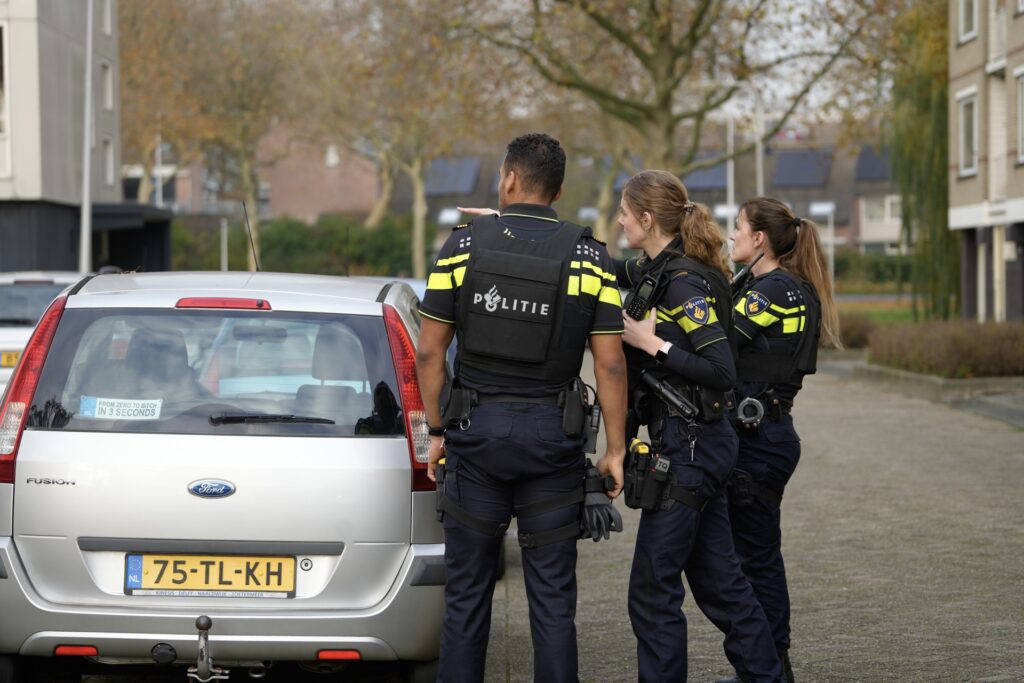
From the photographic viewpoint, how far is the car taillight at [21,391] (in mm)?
5000

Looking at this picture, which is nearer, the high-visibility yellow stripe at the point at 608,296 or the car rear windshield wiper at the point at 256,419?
the high-visibility yellow stripe at the point at 608,296

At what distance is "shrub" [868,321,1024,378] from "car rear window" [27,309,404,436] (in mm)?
17322

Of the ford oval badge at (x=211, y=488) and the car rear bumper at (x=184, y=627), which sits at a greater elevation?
the ford oval badge at (x=211, y=488)

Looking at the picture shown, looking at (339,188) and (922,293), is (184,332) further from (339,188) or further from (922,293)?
(339,188)

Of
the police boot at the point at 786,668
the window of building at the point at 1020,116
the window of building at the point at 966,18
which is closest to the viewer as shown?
the police boot at the point at 786,668

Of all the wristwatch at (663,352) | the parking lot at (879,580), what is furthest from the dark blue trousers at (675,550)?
the parking lot at (879,580)

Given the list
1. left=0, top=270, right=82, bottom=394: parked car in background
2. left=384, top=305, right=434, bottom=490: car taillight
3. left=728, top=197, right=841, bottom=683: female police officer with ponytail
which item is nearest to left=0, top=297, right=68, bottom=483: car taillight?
left=384, top=305, right=434, bottom=490: car taillight

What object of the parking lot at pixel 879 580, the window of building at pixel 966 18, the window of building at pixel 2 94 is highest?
the window of building at pixel 966 18

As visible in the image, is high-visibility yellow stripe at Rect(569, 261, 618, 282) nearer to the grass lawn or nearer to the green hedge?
the grass lawn

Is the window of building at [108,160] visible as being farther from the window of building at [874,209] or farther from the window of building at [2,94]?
the window of building at [874,209]

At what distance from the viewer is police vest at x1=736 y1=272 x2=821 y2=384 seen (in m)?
5.64

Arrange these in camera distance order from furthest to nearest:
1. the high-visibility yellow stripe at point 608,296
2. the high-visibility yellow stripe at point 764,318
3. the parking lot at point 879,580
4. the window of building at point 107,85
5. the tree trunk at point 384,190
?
the tree trunk at point 384,190, the window of building at point 107,85, the parking lot at point 879,580, the high-visibility yellow stripe at point 764,318, the high-visibility yellow stripe at point 608,296

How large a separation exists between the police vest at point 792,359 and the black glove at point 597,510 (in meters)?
1.11

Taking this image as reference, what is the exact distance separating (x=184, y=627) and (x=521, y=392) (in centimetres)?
134
